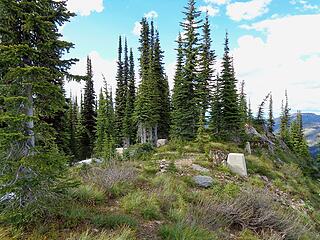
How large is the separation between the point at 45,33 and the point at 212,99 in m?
24.2

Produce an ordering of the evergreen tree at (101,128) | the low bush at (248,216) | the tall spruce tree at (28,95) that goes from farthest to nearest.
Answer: the evergreen tree at (101,128) → the low bush at (248,216) → the tall spruce tree at (28,95)

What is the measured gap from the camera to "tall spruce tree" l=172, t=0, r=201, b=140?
1082 inches

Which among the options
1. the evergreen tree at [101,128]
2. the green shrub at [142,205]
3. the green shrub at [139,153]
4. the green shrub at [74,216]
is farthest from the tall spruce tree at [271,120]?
the green shrub at [74,216]

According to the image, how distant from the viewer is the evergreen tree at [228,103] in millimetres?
28453

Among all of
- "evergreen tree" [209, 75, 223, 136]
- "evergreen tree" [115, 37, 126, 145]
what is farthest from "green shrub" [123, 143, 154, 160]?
"evergreen tree" [115, 37, 126, 145]

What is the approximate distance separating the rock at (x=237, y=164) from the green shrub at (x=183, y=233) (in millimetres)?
10873

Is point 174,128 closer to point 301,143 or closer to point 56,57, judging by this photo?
point 56,57

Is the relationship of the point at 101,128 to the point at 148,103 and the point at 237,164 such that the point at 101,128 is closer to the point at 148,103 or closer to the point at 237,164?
the point at 148,103

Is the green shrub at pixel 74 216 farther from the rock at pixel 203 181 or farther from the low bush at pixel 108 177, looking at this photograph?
the rock at pixel 203 181

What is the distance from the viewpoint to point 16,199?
17.3ft

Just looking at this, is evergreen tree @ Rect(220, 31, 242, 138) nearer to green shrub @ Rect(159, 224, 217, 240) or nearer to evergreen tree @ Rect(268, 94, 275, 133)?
green shrub @ Rect(159, 224, 217, 240)

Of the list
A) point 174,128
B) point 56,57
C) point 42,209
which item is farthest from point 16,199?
point 174,128

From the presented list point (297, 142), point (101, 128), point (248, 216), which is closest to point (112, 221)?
point (248, 216)

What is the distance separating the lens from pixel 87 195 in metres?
7.52
